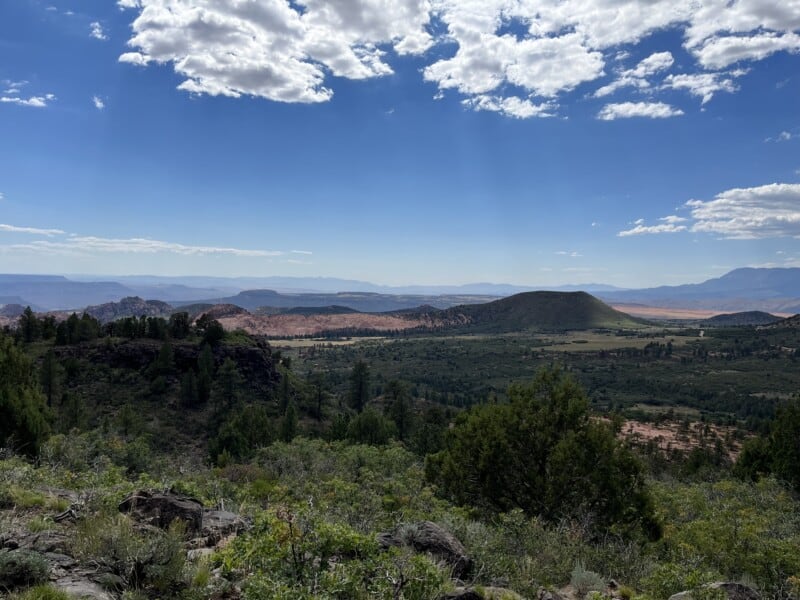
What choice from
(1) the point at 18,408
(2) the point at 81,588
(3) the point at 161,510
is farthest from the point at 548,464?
(1) the point at 18,408

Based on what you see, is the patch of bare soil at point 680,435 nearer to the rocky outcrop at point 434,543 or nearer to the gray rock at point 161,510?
the rocky outcrop at point 434,543

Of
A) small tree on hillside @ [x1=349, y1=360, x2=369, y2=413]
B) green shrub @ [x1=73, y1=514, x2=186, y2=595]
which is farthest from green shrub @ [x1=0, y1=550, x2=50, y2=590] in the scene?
small tree on hillside @ [x1=349, y1=360, x2=369, y2=413]

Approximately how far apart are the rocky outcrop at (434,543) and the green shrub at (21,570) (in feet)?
15.5

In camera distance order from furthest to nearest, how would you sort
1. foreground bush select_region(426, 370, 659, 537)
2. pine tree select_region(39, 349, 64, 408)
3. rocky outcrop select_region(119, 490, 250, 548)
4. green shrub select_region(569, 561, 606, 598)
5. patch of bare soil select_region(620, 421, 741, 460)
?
patch of bare soil select_region(620, 421, 741, 460) → pine tree select_region(39, 349, 64, 408) → foreground bush select_region(426, 370, 659, 537) → rocky outcrop select_region(119, 490, 250, 548) → green shrub select_region(569, 561, 606, 598)

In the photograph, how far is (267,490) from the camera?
57.7ft

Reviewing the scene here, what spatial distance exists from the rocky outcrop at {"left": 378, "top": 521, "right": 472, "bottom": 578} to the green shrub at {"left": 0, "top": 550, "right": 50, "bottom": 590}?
15.5 feet

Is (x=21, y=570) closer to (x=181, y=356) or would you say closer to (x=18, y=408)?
(x=18, y=408)

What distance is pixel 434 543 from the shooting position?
8.36m

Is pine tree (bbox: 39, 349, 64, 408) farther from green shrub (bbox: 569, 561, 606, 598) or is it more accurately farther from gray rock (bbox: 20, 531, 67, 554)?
green shrub (bbox: 569, 561, 606, 598)

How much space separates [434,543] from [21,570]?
5.97 m

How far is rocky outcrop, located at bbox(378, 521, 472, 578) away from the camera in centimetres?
820

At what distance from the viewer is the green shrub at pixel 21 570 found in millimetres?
5828

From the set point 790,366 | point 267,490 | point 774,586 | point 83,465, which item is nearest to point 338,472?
point 267,490

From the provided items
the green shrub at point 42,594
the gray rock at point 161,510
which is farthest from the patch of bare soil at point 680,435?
the green shrub at point 42,594
